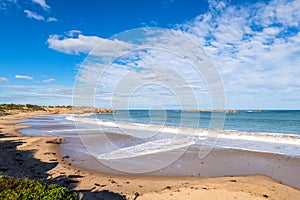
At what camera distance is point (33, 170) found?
9.72 metres

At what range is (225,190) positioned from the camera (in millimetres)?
7801

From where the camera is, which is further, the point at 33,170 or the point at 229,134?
the point at 229,134

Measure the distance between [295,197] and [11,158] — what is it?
40.9ft

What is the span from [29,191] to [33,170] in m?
6.10

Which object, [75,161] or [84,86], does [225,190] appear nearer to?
[75,161]

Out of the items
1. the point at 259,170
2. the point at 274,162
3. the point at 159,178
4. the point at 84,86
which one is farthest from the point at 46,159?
the point at 274,162

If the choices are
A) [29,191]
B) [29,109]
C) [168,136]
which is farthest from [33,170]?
[29,109]

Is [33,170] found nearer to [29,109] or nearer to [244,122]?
[244,122]

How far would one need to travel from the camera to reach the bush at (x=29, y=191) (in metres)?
4.20

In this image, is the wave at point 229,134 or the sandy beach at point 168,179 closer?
the sandy beach at point 168,179

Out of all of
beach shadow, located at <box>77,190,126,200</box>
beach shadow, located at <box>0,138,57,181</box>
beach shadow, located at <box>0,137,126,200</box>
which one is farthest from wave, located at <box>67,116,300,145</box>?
beach shadow, located at <box>77,190,126,200</box>

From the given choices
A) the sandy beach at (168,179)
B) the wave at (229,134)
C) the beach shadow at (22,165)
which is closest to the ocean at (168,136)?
the wave at (229,134)

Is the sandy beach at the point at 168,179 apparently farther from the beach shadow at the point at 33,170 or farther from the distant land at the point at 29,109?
the distant land at the point at 29,109

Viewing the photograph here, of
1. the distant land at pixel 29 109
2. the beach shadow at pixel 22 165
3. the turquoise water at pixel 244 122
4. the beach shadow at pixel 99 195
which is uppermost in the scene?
the distant land at pixel 29 109
